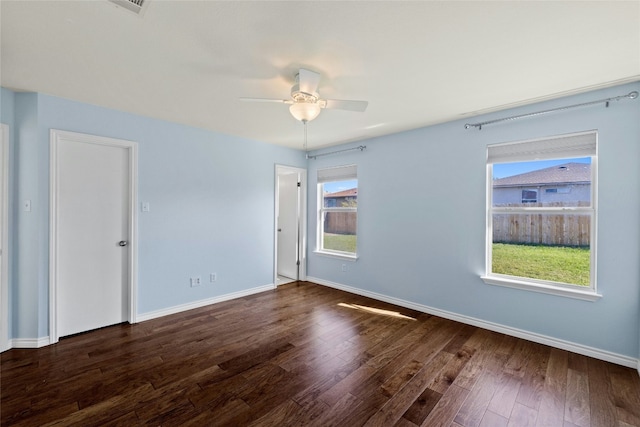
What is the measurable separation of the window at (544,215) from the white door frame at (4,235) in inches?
194

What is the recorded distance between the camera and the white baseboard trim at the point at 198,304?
336cm

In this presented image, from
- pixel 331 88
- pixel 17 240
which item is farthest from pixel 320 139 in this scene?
pixel 17 240

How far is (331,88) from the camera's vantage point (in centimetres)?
→ 249

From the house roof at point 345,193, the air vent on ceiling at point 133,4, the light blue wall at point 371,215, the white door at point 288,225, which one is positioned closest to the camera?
the air vent on ceiling at point 133,4

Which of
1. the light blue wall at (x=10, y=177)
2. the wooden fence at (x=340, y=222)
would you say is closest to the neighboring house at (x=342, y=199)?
the wooden fence at (x=340, y=222)

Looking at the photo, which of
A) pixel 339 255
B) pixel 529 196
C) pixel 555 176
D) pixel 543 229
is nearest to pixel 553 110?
pixel 555 176

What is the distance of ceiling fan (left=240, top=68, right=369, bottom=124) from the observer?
213 cm

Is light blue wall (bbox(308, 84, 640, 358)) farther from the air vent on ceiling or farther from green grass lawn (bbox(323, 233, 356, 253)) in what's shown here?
the air vent on ceiling

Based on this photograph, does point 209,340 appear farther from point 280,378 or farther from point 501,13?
point 501,13

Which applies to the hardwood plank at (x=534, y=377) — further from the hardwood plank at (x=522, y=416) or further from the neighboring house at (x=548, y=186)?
the neighboring house at (x=548, y=186)

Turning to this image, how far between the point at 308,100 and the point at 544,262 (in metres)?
2.97

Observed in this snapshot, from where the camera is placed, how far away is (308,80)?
84.4 inches

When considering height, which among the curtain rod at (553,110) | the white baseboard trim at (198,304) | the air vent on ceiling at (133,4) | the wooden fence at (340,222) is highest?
the air vent on ceiling at (133,4)

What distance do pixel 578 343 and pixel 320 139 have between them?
3914 millimetres
